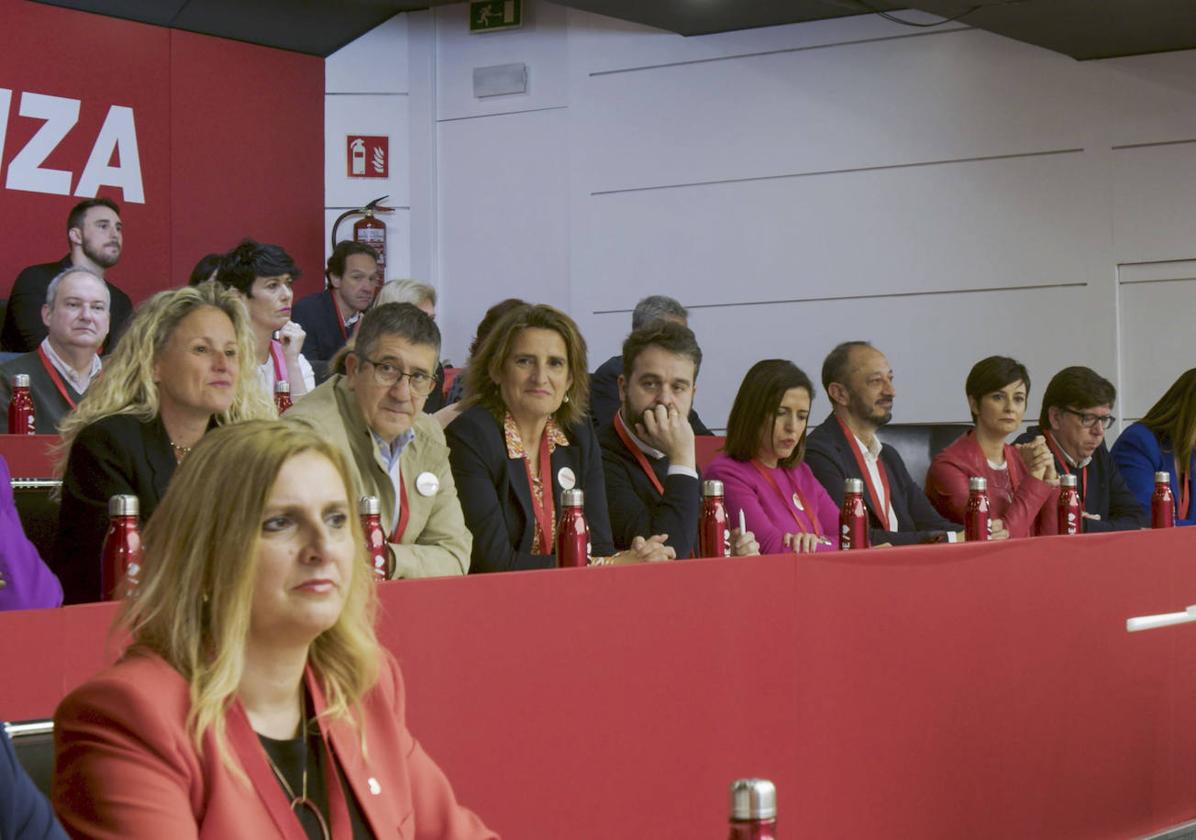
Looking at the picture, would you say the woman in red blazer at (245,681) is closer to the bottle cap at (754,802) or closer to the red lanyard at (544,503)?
the bottle cap at (754,802)

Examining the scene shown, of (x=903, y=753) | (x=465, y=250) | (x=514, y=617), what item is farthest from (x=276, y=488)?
(x=465, y=250)

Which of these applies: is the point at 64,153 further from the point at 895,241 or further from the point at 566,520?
the point at 566,520

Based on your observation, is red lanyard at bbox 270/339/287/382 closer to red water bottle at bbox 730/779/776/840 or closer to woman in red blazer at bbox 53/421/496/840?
woman in red blazer at bbox 53/421/496/840

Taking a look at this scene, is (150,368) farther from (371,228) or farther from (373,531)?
(371,228)

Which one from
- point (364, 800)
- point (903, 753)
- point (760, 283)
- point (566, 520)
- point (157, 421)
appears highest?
point (760, 283)

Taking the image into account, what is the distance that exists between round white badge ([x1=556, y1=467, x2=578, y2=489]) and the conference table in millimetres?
777

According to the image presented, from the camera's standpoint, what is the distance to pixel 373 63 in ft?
28.6

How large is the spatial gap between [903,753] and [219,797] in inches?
80.0

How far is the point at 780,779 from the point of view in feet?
9.72

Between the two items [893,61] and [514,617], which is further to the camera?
[893,61]

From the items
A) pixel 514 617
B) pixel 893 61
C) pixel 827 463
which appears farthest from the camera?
pixel 893 61

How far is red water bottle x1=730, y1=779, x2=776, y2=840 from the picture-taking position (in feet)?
3.80

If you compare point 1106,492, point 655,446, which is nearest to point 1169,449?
point 1106,492

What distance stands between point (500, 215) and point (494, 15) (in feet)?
3.50
